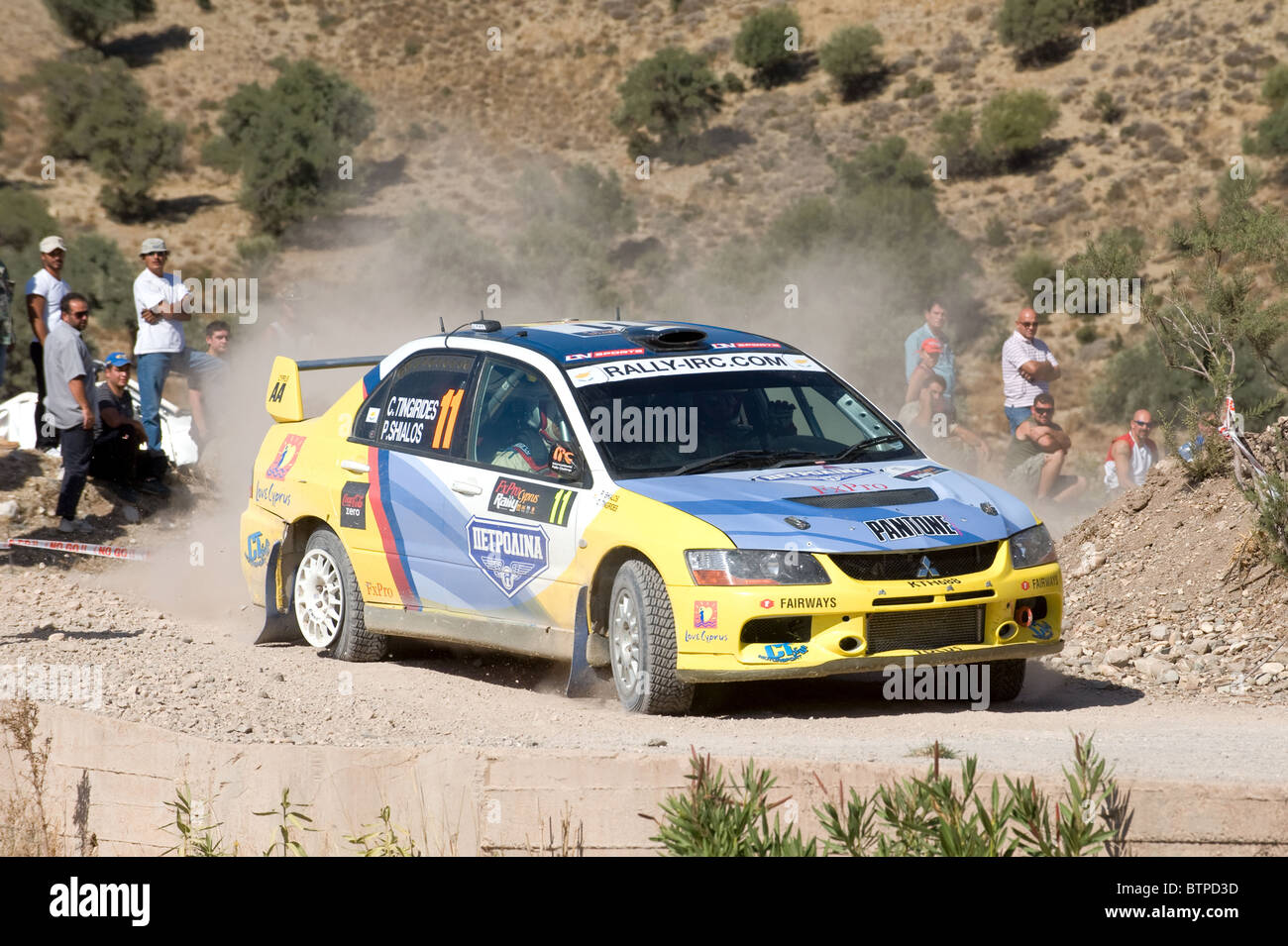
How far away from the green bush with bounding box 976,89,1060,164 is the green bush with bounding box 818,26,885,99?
6765 mm

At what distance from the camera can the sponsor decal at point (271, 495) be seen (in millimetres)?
9898

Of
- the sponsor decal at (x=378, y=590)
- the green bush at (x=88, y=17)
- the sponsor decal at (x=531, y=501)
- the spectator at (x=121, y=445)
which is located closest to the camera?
the sponsor decal at (x=531, y=501)

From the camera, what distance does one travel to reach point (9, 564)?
12992 mm

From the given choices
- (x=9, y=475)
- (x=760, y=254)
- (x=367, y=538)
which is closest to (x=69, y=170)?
(x=760, y=254)

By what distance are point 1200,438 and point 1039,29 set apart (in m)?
42.7

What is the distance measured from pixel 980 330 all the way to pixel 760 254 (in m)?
5.43

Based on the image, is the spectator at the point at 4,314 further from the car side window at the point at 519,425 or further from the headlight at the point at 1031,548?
the headlight at the point at 1031,548

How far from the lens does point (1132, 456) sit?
49.6 ft

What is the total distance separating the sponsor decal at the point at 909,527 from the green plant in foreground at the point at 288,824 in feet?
8.79

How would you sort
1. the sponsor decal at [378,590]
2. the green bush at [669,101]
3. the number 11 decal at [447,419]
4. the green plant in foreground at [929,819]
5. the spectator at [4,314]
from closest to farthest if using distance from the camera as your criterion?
the green plant in foreground at [929,819] → the number 11 decal at [447,419] → the sponsor decal at [378,590] → the spectator at [4,314] → the green bush at [669,101]

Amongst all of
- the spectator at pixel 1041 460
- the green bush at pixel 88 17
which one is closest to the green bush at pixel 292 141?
the green bush at pixel 88 17

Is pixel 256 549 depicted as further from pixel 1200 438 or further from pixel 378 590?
pixel 1200 438

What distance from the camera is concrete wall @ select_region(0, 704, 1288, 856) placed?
518cm

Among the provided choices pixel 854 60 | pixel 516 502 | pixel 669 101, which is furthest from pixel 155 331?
pixel 854 60
